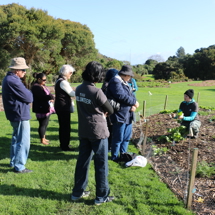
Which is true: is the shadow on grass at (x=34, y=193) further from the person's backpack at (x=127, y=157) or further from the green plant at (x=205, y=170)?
the green plant at (x=205, y=170)

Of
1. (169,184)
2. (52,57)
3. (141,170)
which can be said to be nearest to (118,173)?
(141,170)

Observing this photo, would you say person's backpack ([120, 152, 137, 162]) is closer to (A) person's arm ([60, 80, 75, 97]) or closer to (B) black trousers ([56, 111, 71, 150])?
(B) black trousers ([56, 111, 71, 150])

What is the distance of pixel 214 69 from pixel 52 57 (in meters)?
45.0

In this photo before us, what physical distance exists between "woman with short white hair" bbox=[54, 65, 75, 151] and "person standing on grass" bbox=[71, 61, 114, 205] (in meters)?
1.85

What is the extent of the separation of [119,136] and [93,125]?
180 cm

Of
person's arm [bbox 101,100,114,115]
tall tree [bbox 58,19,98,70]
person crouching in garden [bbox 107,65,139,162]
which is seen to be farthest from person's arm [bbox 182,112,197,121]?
tall tree [bbox 58,19,98,70]

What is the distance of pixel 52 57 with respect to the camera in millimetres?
26156

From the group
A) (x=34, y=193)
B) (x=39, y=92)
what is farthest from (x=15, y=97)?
(x=34, y=193)

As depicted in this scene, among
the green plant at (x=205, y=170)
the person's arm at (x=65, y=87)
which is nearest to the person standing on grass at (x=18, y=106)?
the person's arm at (x=65, y=87)

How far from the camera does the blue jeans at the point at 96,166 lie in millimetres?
3238

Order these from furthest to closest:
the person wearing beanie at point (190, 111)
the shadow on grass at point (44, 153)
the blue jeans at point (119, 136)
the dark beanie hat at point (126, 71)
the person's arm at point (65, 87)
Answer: the person wearing beanie at point (190, 111)
the shadow on grass at point (44, 153)
the person's arm at point (65, 87)
the blue jeans at point (119, 136)
the dark beanie hat at point (126, 71)

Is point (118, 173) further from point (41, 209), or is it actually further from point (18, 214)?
point (18, 214)

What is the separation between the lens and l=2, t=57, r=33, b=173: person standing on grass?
13.3 ft

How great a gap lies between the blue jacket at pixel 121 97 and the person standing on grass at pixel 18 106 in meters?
1.58
